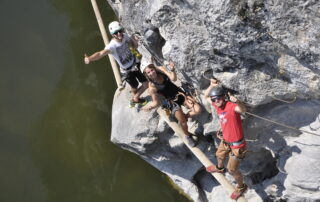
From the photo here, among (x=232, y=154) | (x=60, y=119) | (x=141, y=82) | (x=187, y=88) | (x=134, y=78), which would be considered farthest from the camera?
(x=60, y=119)

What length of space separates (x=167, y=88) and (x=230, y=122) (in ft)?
5.23

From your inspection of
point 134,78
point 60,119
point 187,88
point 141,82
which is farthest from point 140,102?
point 60,119

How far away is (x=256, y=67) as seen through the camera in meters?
6.14

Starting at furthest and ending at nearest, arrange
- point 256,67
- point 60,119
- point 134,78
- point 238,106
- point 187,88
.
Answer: point 60,119, point 134,78, point 187,88, point 238,106, point 256,67

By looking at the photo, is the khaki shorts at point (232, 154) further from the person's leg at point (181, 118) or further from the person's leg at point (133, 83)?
the person's leg at point (133, 83)

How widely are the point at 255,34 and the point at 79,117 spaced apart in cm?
763

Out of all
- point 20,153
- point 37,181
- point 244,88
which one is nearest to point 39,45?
point 20,153

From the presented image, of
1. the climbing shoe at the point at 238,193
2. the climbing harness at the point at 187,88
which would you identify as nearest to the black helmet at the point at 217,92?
the climbing harness at the point at 187,88

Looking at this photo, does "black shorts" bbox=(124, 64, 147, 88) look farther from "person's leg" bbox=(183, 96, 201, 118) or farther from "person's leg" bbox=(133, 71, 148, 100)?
"person's leg" bbox=(183, 96, 201, 118)

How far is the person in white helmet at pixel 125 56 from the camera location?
7223 millimetres

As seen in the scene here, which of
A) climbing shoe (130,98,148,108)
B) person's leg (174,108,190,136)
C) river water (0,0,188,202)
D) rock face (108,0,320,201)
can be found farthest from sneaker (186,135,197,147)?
river water (0,0,188,202)

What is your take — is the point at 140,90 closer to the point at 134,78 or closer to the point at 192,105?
the point at 134,78

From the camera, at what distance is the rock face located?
534 centimetres

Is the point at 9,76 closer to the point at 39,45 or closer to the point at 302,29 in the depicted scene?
the point at 39,45
